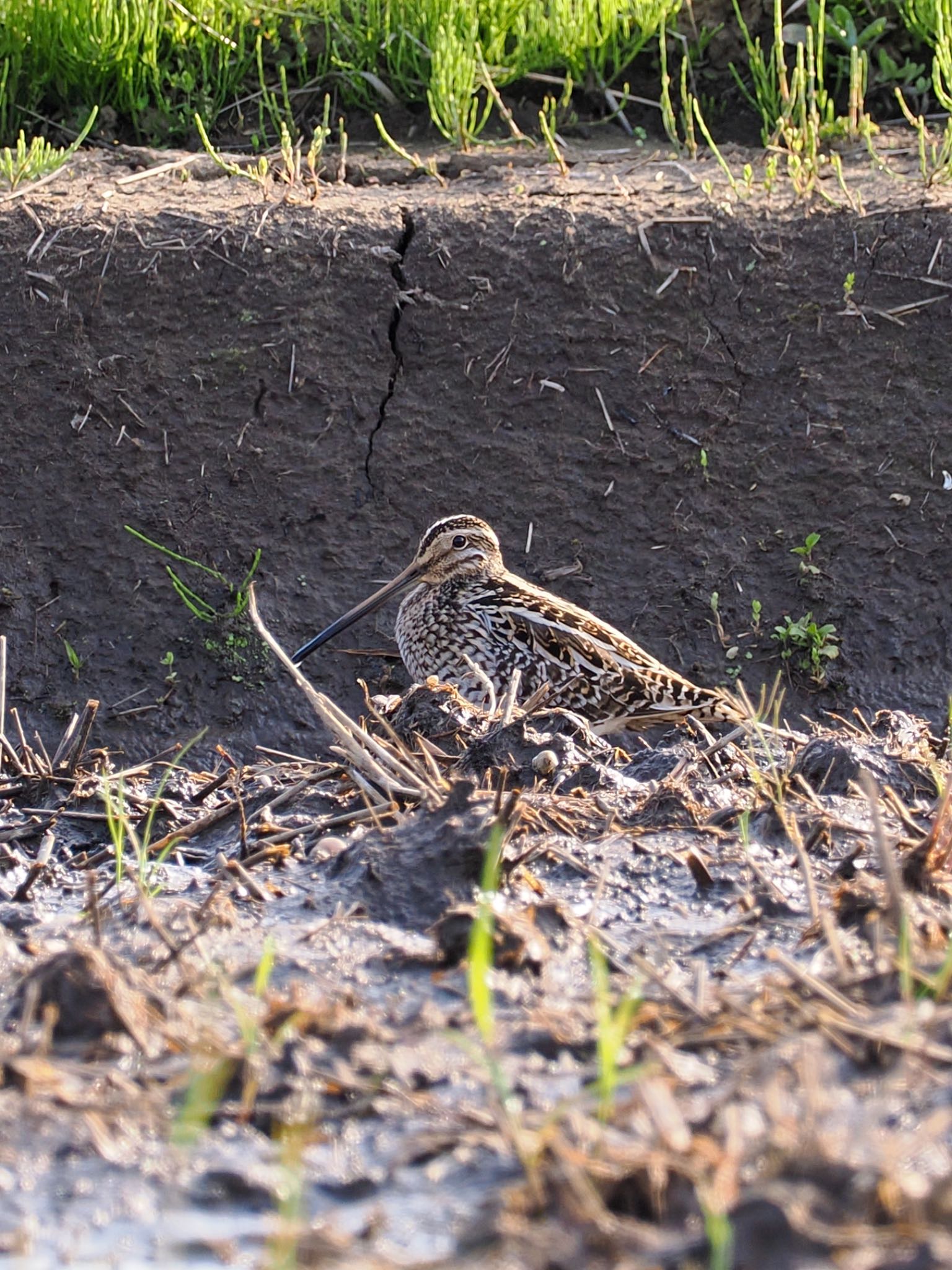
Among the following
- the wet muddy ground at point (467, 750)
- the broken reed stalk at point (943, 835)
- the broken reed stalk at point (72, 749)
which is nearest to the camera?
the wet muddy ground at point (467, 750)

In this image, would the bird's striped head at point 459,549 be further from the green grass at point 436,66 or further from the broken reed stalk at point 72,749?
the green grass at point 436,66

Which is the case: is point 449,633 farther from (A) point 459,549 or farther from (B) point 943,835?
(B) point 943,835

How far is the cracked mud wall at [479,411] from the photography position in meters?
7.04

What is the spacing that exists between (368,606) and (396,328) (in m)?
1.51

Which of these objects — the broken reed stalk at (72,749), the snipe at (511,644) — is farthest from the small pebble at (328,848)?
the snipe at (511,644)

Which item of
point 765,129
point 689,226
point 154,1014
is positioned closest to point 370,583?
point 689,226

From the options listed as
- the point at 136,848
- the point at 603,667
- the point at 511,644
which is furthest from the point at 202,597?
the point at 136,848

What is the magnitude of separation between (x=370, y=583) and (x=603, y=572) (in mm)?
1039

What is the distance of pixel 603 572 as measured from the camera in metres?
7.11

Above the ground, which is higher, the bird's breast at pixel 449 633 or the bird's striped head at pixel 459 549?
the bird's striped head at pixel 459 549

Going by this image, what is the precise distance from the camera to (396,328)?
24.0 feet

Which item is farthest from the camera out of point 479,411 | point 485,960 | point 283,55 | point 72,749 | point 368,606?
point 283,55

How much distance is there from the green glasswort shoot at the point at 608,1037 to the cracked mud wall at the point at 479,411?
4.36 metres

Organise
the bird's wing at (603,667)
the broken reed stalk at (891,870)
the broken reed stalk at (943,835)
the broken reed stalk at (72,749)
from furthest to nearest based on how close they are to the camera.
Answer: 1. the bird's wing at (603,667)
2. the broken reed stalk at (72,749)
3. the broken reed stalk at (943,835)
4. the broken reed stalk at (891,870)
